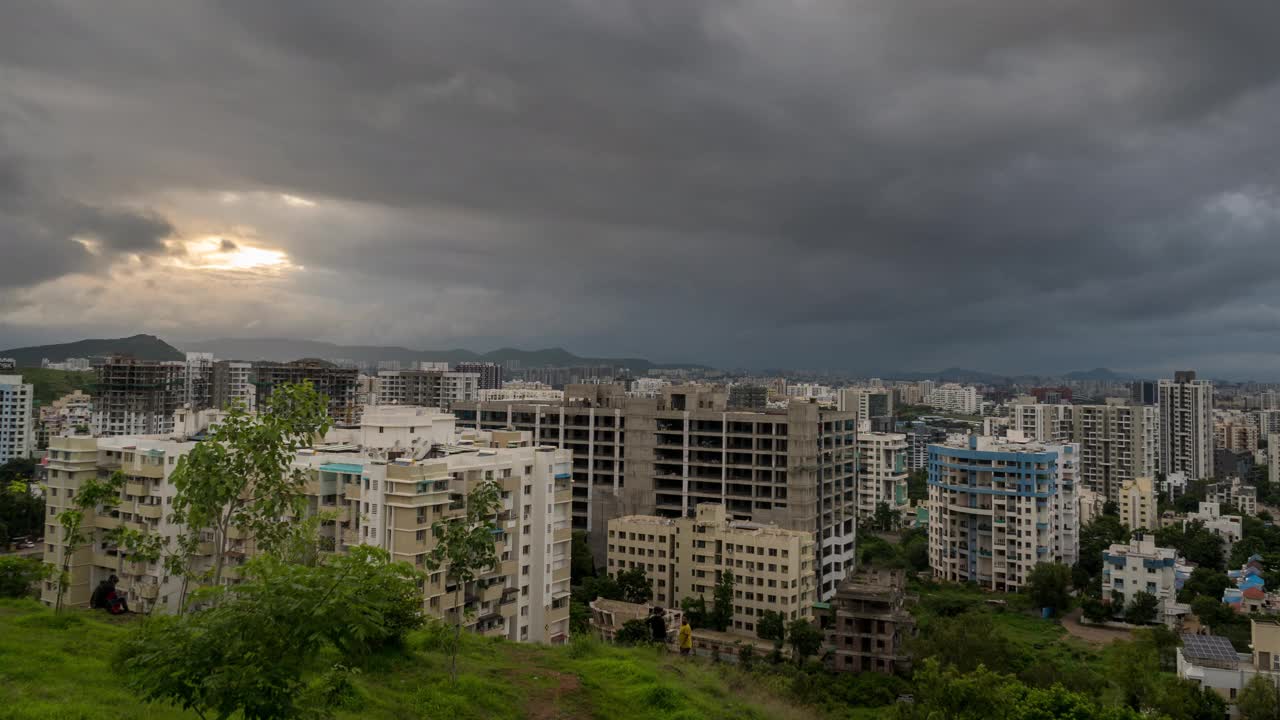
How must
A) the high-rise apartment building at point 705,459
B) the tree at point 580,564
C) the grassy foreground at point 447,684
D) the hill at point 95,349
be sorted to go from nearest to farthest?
the grassy foreground at point 447,684 → the tree at point 580,564 → the high-rise apartment building at point 705,459 → the hill at point 95,349

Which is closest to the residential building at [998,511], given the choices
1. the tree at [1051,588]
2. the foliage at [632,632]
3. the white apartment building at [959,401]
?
the tree at [1051,588]

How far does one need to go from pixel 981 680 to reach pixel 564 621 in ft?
44.6

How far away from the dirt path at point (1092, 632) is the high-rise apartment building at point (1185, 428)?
61382 millimetres

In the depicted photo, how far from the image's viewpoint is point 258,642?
17.1 feet

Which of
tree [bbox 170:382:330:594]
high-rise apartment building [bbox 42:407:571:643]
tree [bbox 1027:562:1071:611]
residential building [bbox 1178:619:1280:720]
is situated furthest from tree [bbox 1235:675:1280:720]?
tree [bbox 170:382:330:594]

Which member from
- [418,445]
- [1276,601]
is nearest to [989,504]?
[1276,601]

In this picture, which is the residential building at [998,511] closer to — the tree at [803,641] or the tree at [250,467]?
the tree at [803,641]

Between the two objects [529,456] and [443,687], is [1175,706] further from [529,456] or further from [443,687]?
[443,687]

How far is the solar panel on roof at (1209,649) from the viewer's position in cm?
2688

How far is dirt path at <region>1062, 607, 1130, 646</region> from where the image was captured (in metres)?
39.4

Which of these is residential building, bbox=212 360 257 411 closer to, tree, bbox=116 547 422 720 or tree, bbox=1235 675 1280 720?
tree, bbox=1235 675 1280 720

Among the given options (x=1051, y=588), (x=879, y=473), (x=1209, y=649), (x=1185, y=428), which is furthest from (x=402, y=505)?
(x=1185, y=428)

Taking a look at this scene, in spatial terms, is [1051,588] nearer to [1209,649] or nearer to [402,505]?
[1209,649]

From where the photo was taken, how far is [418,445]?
87.5 feet
